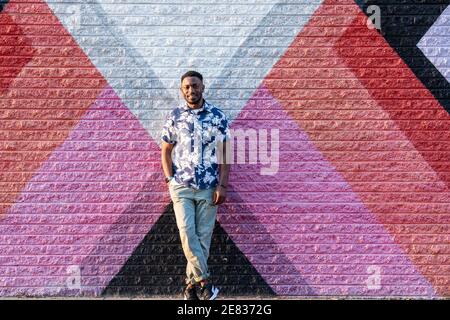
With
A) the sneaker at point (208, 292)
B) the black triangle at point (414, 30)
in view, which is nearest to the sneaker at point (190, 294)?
the sneaker at point (208, 292)

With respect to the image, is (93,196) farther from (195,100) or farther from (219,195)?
(195,100)

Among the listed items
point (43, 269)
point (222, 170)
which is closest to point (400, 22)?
point (222, 170)

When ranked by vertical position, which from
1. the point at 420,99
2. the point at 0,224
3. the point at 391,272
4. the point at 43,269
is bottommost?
the point at 391,272

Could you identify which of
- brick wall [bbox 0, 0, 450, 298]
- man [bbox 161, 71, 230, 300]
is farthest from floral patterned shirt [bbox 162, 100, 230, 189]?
brick wall [bbox 0, 0, 450, 298]

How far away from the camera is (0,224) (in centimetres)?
645

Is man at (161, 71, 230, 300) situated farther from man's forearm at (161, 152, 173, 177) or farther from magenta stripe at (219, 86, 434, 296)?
magenta stripe at (219, 86, 434, 296)

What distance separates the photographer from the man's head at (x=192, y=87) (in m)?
5.93

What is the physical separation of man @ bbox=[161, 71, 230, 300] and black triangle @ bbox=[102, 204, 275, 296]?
0.38m

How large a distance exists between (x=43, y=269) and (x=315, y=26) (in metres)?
3.16

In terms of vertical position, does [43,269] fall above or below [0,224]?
below

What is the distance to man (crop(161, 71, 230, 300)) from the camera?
596cm

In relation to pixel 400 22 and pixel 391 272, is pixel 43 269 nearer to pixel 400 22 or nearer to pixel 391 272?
pixel 391 272

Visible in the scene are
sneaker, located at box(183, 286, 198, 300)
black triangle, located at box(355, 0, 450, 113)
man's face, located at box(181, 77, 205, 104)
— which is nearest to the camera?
man's face, located at box(181, 77, 205, 104)

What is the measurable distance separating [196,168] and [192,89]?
2.08ft
